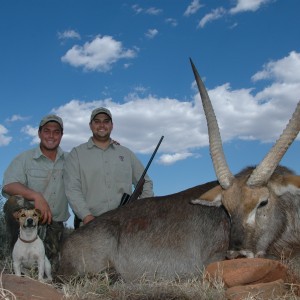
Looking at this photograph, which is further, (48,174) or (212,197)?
(48,174)

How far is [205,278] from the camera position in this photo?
19.3ft

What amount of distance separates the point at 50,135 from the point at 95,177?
3.45ft

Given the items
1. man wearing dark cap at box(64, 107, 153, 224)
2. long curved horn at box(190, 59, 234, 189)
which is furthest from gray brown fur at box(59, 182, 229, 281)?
man wearing dark cap at box(64, 107, 153, 224)

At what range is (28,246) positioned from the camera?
307 inches

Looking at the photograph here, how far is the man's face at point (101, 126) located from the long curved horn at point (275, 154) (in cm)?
369

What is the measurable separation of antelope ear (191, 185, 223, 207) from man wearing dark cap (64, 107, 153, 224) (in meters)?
2.79

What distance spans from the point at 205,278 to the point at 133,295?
2.95 feet

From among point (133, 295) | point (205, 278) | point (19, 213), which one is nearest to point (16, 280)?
point (133, 295)

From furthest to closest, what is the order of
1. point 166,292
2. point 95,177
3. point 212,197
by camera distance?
point 95,177, point 212,197, point 166,292

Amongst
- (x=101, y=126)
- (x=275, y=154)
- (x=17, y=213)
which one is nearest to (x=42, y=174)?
(x=101, y=126)

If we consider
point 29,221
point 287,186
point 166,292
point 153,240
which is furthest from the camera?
point 29,221

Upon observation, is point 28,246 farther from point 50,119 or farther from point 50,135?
point 50,119

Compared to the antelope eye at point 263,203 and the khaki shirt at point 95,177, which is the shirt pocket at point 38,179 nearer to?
the khaki shirt at point 95,177

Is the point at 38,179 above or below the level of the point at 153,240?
above
